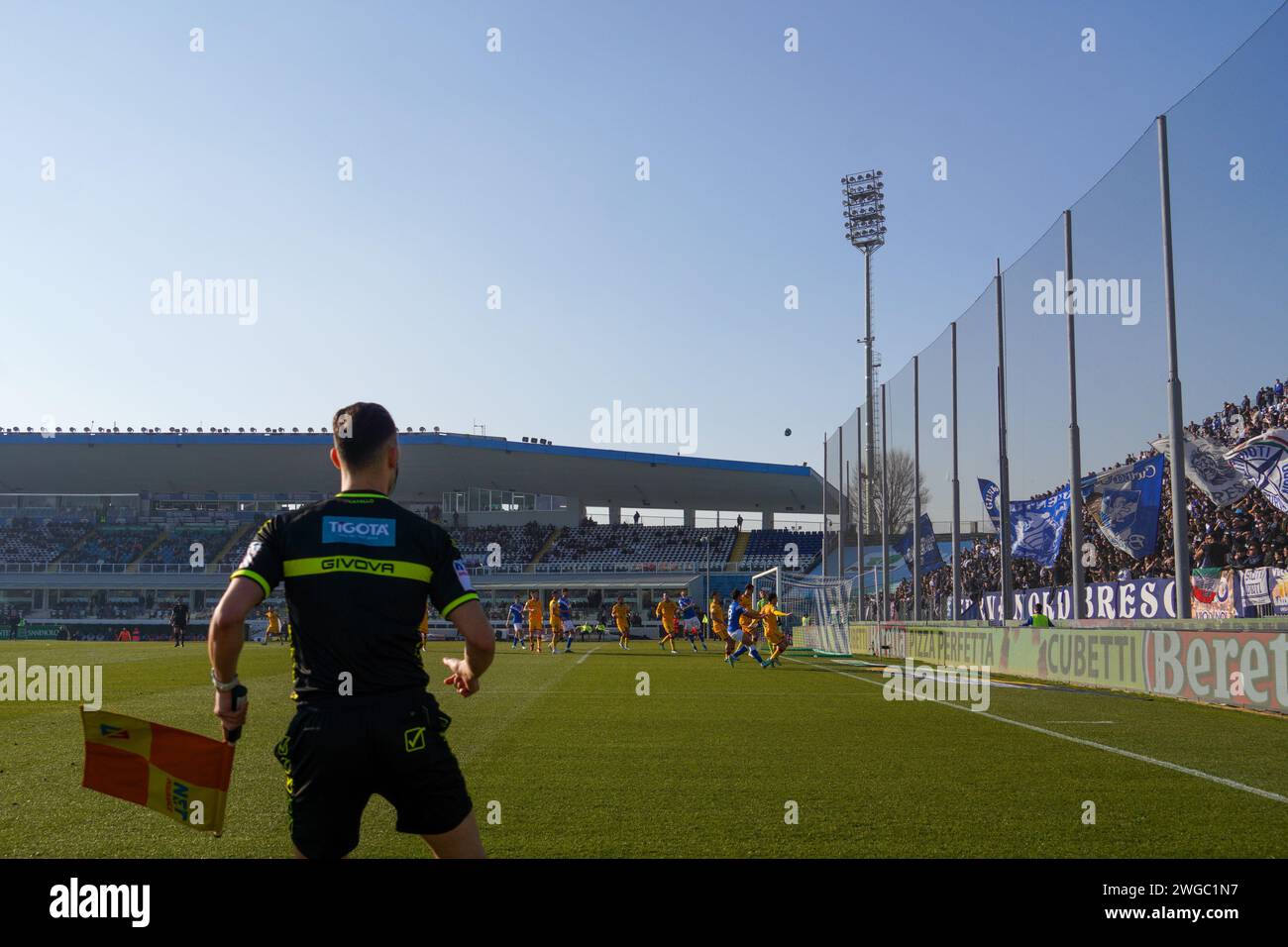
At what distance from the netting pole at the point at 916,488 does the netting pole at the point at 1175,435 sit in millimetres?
17020

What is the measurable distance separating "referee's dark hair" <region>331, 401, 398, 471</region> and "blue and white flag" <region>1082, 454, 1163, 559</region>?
54.8ft

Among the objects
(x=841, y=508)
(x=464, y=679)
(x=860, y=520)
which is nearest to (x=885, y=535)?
(x=860, y=520)

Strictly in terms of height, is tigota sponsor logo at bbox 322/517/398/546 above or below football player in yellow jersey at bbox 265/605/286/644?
above

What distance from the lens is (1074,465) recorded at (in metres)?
21.9

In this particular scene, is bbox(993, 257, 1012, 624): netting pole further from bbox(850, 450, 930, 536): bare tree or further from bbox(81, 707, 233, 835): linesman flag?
bbox(81, 707, 233, 835): linesman flag

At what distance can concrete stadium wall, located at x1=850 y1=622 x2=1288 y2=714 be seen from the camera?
1438 centimetres

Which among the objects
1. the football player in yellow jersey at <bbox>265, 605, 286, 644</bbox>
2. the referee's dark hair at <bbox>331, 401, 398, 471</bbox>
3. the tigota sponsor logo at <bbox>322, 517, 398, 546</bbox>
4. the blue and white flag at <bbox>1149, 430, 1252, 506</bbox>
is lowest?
the football player in yellow jersey at <bbox>265, 605, 286, 644</bbox>

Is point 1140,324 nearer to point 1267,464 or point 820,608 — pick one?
point 1267,464

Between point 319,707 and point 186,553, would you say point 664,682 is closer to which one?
point 319,707

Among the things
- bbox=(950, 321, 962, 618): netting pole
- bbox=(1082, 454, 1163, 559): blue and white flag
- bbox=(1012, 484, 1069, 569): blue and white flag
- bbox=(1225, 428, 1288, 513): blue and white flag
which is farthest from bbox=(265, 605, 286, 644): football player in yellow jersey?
bbox=(1225, 428, 1288, 513): blue and white flag

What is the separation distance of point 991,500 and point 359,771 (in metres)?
25.2

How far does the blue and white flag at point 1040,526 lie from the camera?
22797 millimetres

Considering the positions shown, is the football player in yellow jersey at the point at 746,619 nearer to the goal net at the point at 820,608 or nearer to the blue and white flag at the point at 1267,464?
the goal net at the point at 820,608
